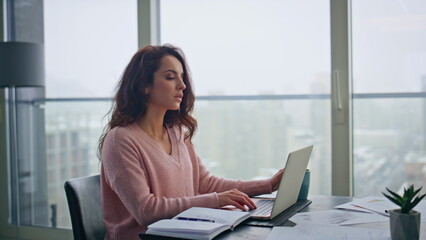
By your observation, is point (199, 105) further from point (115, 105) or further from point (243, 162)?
point (115, 105)

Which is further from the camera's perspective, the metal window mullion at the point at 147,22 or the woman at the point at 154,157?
the metal window mullion at the point at 147,22

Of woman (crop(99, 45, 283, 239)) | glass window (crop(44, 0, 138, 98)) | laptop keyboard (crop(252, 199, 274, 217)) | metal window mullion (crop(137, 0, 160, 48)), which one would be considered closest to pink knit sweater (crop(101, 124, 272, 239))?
woman (crop(99, 45, 283, 239))

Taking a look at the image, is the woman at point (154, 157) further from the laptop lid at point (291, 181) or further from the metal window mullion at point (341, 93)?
the metal window mullion at point (341, 93)

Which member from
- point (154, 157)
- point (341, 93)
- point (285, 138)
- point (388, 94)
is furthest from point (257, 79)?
point (154, 157)

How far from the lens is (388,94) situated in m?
2.72

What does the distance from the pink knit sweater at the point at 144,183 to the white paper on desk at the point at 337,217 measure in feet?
0.97

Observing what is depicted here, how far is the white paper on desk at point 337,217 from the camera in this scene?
155 cm

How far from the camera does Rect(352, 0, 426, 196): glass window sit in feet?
8.72

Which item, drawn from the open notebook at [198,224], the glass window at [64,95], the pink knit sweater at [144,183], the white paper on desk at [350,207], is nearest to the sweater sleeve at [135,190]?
the pink knit sweater at [144,183]

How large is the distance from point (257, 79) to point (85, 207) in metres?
1.54

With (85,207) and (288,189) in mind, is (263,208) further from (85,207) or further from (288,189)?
(85,207)

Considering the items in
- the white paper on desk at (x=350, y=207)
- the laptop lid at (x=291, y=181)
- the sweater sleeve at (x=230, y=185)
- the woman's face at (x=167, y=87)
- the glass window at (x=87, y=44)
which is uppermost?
the glass window at (x=87, y=44)

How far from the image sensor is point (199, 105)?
10.5ft

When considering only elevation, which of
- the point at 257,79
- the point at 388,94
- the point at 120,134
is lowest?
the point at 120,134
